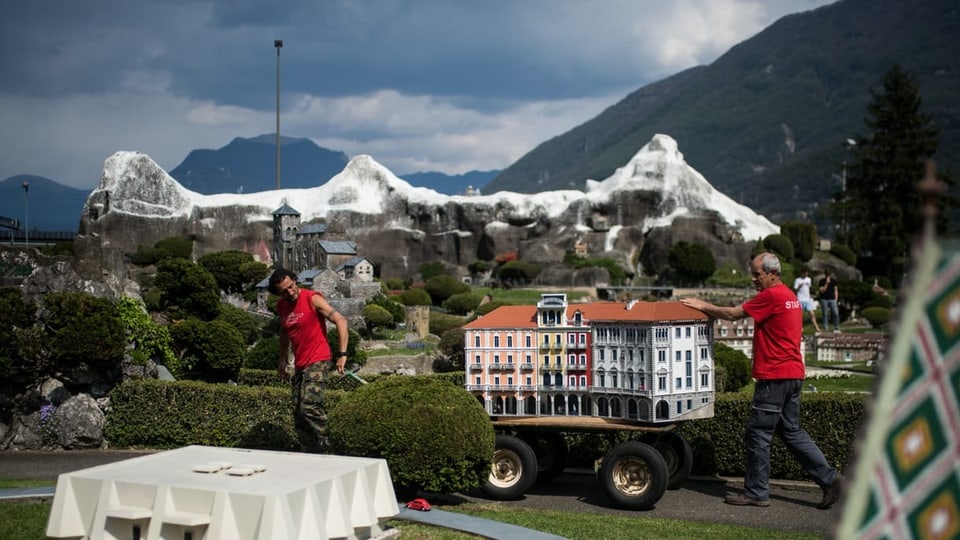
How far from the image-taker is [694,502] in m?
10.5

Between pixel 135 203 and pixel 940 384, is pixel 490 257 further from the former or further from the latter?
pixel 940 384

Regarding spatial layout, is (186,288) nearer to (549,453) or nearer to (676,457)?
(549,453)

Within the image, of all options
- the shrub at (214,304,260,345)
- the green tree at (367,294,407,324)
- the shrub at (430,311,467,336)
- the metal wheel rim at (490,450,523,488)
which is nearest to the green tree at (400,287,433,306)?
the green tree at (367,294,407,324)

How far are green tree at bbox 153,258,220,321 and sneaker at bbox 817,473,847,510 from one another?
20.9 meters

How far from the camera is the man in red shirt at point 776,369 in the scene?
30.0ft

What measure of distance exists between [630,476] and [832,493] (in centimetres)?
208

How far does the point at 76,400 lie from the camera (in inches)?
602

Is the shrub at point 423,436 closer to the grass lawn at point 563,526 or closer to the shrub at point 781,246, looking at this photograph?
the grass lawn at point 563,526

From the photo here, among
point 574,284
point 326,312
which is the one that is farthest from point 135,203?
point 326,312

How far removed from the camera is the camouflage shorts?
9555 millimetres

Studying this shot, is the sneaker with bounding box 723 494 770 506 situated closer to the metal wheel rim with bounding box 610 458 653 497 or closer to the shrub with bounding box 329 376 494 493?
the metal wheel rim with bounding box 610 458 653 497

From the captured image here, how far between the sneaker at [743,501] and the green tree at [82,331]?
10.5 m

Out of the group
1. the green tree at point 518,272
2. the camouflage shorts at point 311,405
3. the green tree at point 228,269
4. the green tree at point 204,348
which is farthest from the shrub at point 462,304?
the camouflage shorts at point 311,405

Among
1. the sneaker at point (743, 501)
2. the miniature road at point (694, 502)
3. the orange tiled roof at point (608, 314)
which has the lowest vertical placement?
the miniature road at point (694, 502)
